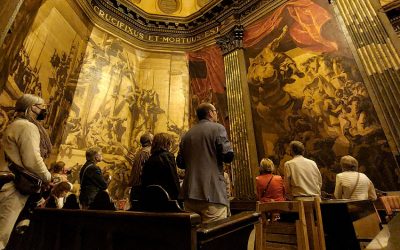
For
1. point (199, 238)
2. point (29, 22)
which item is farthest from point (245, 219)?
point (29, 22)

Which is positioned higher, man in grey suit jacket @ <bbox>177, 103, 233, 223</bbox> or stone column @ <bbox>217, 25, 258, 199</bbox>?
stone column @ <bbox>217, 25, 258, 199</bbox>

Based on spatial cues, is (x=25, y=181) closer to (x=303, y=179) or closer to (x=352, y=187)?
(x=303, y=179)

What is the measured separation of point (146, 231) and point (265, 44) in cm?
645

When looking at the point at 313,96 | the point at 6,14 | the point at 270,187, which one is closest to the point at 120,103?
the point at 6,14

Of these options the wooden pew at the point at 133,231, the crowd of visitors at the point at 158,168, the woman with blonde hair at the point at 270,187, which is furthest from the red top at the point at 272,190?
the wooden pew at the point at 133,231

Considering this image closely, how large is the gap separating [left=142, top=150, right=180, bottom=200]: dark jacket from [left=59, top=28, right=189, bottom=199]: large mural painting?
4529 mm

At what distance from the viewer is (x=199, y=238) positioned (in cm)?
98

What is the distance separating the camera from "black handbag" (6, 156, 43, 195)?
188 centimetres

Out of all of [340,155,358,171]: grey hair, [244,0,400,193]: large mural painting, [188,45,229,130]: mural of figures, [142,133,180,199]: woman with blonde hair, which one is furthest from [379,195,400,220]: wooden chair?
[188,45,229,130]: mural of figures

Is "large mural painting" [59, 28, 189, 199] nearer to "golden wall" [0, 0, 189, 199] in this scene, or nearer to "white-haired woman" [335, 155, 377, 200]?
"golden wall" [0, 0, 189, 199]

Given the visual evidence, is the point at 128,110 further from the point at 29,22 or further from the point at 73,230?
the point at 73,230

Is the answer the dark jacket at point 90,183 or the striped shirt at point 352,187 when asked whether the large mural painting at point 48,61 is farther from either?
the striped shirt at point 352,187

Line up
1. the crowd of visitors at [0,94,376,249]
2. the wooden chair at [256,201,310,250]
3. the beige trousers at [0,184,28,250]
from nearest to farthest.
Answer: the beige trousers at [0,184,28,250] < the crowd of visitors at [0,94,376,249] < the wooden chair at [256,201,310,250]

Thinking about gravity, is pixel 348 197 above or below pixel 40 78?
below
